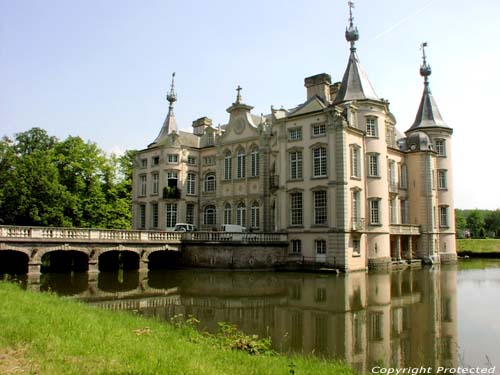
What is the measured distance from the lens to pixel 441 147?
4125 cm

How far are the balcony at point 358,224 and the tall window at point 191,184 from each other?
1600 cm

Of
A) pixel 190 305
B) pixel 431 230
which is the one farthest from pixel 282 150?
pixel 190 305

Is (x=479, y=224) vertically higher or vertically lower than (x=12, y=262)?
higher

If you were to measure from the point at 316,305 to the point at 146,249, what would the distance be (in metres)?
16.1

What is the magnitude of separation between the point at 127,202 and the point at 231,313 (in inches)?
1302

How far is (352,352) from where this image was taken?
10.4 meters

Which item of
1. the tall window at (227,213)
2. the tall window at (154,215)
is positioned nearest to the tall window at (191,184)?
the tall window at (154,215)

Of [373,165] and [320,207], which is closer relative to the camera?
[320,207]

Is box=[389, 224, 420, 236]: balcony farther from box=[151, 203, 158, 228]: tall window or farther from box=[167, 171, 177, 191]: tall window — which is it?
box=[151, 203, 158, 228]: tall window

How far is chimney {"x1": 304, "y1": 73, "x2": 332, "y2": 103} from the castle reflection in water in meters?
14.7

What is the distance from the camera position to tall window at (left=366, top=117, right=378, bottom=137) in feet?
109

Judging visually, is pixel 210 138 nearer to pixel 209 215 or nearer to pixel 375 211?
pixel 209 215

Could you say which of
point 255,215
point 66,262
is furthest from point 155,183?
point 66,262

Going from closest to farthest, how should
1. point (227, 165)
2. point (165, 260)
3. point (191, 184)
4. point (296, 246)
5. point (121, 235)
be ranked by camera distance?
point (121, 235) → point (296, 246) → point (165, 260) → point (227, 165) → point (191, 184)
